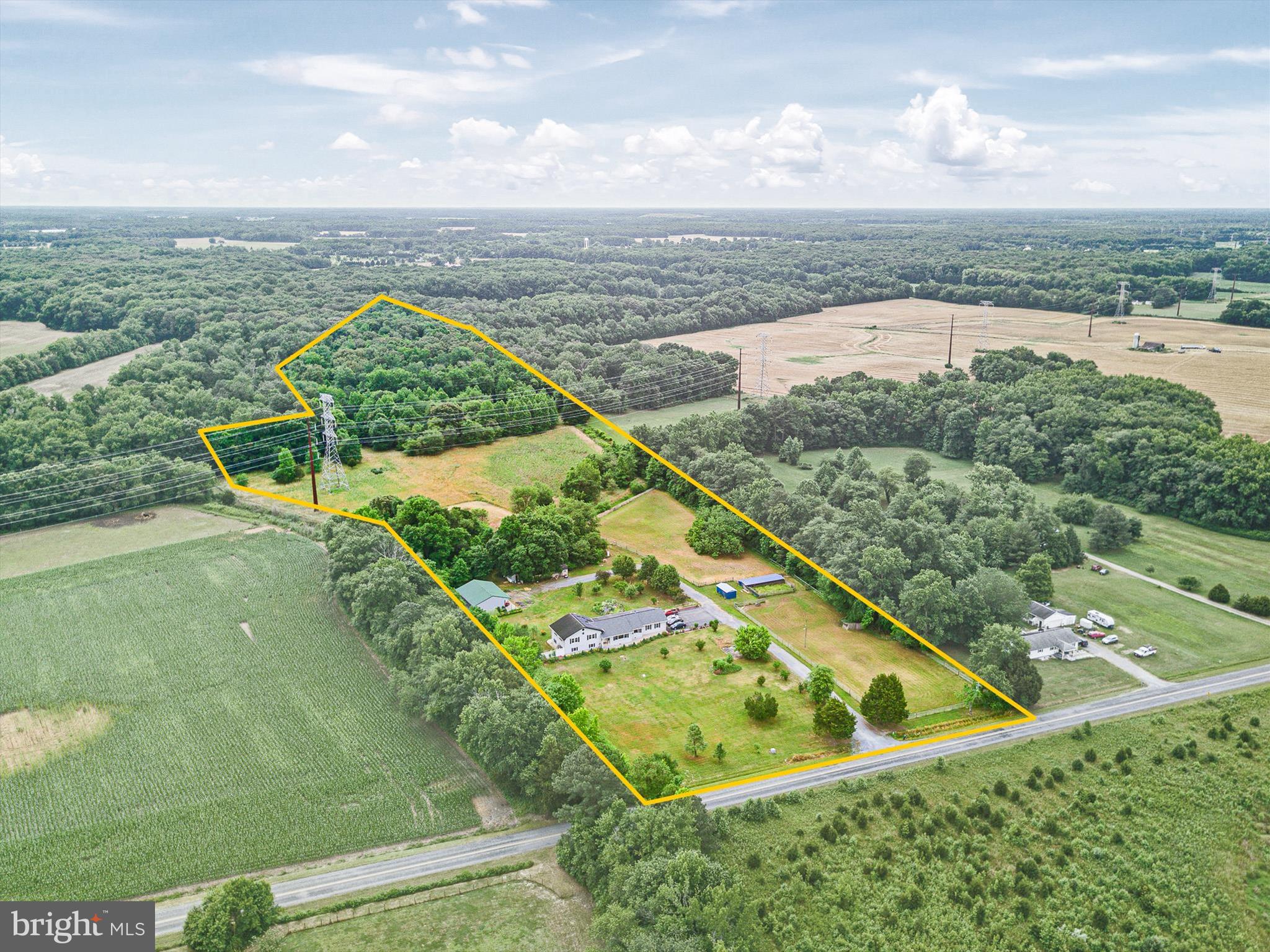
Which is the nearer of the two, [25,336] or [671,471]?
[671,471]

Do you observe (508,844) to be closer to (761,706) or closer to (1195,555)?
(761,706)

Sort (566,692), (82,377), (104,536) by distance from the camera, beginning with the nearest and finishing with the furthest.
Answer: (566,692) → (104,536) → (82,377)

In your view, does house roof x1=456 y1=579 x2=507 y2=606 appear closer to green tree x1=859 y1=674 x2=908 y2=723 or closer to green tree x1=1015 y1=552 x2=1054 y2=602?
green tree x1=859 y1=674 x2=908 y2=723

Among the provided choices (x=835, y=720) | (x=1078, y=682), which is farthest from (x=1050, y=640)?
(x=835, y=720)

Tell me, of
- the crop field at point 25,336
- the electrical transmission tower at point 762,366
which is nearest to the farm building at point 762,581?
the electrical transmission tower at point 762,366

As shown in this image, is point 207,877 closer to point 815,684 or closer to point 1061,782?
point 815,684
